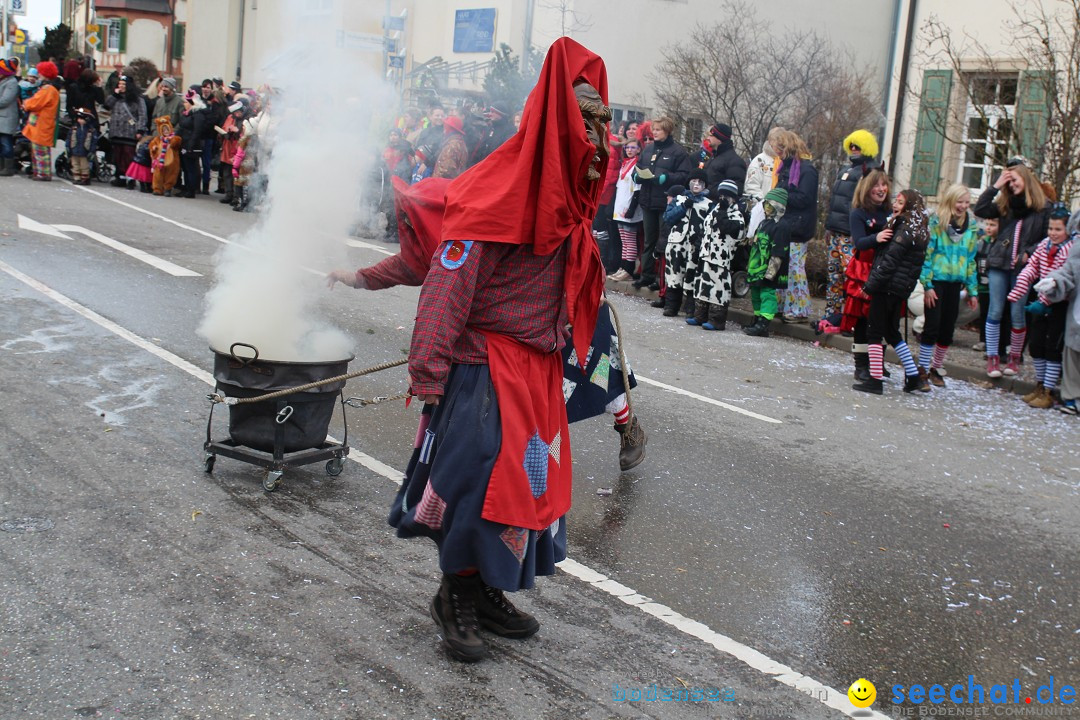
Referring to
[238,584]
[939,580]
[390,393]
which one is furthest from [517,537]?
[390,393]

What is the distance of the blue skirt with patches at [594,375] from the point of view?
528cm

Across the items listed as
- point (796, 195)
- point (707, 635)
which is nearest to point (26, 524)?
point (707, 635)

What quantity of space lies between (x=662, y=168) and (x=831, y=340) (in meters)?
2.98

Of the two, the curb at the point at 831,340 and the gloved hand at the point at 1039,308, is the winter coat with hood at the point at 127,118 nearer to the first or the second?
the curb at the point at 831,340

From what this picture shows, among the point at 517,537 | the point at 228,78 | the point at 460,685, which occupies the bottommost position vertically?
the point at 460,685

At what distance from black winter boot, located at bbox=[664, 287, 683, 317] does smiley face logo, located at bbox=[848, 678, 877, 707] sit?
27.7 ft

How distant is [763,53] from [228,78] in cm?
1647

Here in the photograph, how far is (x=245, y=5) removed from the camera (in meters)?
23.8

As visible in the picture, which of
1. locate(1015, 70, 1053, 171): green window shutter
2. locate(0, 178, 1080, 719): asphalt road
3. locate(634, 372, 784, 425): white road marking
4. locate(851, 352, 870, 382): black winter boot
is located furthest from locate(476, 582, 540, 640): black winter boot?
locate(1015, 70, 1053, 171): green window shutter

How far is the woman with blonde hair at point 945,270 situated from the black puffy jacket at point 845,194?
3.81 ft

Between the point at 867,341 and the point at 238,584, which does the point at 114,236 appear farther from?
the point at 238,584

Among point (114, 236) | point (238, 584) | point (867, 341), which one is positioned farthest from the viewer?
point (114, 236)

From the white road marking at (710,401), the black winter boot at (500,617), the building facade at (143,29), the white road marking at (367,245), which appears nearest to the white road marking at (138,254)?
the white road marking at (367,245)

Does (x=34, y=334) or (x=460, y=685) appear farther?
(x=34, y=334)
